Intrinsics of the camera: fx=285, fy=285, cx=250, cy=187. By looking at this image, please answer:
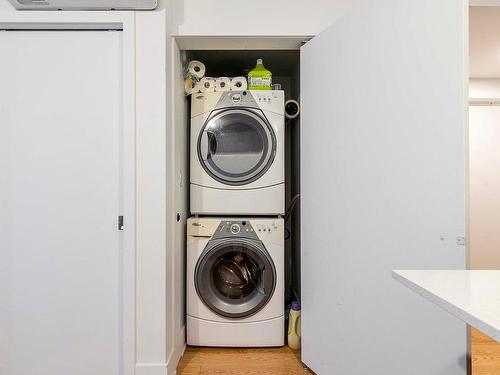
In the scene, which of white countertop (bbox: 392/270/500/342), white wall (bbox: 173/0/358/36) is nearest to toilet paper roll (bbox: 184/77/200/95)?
white wall (bbox: 173/0/358/36)

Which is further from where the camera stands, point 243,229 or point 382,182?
point 243,229

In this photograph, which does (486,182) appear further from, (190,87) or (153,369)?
(153,369)

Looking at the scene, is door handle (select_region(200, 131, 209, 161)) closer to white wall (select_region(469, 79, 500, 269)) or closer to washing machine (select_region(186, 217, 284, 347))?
washing machine (select_region(186, 217, 284, 347))

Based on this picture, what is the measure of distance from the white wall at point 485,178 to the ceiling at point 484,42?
0.63ft

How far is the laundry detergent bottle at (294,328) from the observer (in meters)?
1.90

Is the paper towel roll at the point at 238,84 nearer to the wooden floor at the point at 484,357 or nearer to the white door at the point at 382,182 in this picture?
the white door at the point at 382,182

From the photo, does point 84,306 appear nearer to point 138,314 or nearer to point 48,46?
point 138,314

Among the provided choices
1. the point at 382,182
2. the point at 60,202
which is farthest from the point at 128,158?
the point at 382,182

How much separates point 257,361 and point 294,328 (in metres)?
0.32

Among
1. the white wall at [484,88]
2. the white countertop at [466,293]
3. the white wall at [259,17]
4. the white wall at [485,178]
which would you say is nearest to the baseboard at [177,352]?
the white countertop at [466,293]

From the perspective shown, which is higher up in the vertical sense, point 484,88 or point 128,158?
point 484,88

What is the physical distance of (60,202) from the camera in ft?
5.12

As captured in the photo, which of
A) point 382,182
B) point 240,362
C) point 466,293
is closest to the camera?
point 466,293

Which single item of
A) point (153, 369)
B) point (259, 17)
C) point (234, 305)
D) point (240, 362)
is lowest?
point (240, 362)
